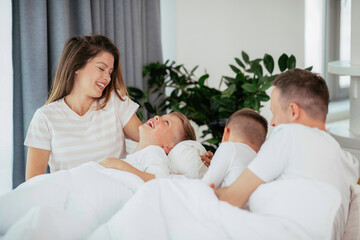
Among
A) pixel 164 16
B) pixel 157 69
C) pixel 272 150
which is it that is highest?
pixel 164 16

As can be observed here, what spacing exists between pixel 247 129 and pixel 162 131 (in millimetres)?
483

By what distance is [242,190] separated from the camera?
122 centimetres

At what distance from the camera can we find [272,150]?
1.18 m

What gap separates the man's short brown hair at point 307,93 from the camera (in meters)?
1.26

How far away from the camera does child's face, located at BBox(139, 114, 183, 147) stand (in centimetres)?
187

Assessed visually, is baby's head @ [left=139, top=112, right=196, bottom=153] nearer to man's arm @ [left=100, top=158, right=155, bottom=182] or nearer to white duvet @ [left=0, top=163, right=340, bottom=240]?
man's arm @ [left=100, top=158, right=155, bottom=182]

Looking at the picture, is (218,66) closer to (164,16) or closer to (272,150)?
(164,16)

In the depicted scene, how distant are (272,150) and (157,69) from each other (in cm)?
200

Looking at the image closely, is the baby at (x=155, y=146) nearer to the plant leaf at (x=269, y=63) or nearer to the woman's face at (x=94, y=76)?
the woman's face at (x=94, y=76)

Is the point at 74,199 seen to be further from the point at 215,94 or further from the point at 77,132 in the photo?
the point at 215,94

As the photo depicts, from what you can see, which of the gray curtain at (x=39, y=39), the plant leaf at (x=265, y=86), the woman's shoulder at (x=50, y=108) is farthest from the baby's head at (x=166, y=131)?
the gray curtain at (x=39, y=39)

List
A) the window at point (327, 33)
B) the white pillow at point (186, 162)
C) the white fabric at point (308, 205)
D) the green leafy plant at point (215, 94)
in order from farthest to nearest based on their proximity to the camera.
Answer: the window at point (327, 33) < the green leafy plant at point (215, 94) < the white pillow at point (186, 162) < the white fabric at point (308, 205)

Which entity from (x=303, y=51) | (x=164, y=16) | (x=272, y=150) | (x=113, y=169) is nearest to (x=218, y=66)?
(x=164, y=16)

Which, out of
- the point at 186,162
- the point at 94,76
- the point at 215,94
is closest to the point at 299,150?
the point at 186,162
